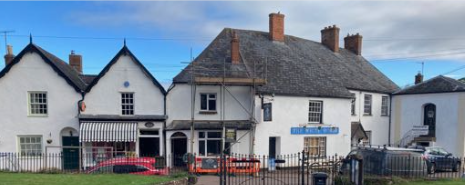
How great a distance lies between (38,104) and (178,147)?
349 inches

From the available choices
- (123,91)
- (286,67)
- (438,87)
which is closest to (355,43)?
(438,87)

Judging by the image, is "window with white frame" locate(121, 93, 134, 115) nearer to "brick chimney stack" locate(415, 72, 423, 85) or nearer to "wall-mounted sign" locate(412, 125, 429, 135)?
"wall-mounted sign" locate(412, 125, 429, 135)

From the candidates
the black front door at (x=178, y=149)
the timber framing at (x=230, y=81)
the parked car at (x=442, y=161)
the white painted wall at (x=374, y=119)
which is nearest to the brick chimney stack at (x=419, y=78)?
the white painted wall at (x=374, y=119)

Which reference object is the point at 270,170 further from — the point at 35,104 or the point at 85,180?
the point at 35,104

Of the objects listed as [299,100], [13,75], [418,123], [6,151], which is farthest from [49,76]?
[418,123]

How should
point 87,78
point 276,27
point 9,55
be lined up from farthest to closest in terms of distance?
point 276,27 → point 87,78 → point 9,55

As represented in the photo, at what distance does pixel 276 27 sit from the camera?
26.6 metres

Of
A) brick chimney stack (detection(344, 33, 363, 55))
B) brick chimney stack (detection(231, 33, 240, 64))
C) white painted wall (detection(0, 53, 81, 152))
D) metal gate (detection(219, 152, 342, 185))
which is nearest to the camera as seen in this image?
metal gate (detection(219, 152, 342, 185))

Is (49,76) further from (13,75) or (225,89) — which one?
(225,89)

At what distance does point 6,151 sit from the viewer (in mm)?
19734

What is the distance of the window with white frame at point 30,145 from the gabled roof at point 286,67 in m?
9.27

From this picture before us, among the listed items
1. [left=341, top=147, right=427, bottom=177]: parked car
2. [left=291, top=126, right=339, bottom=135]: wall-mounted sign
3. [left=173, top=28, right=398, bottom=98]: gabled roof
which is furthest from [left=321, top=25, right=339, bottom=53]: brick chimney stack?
[left=341, top=147, right=427, bottom=177]: parked car

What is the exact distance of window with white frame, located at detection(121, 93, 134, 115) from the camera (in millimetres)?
20203

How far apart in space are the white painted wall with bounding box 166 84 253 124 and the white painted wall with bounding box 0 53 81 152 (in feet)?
18.9
